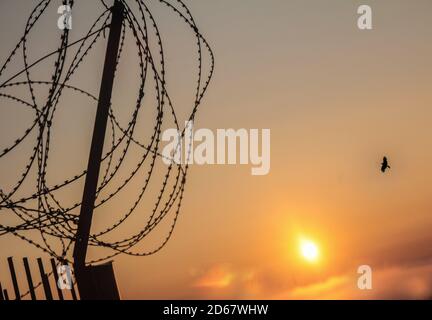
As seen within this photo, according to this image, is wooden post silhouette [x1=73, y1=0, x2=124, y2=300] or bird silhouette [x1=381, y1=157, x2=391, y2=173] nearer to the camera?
wooden post silhouette [x1=73, y1=0, x2=124, y2=300]

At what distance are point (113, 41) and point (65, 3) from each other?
62 cm

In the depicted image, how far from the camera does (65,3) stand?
5.80 metres

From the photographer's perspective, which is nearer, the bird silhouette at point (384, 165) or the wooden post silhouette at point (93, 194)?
the wooden post silhouette at point (93, 194)

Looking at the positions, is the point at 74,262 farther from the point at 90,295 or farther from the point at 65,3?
the point at 65,3

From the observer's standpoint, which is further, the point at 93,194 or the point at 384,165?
the point at 384,165

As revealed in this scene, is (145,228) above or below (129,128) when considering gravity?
below
